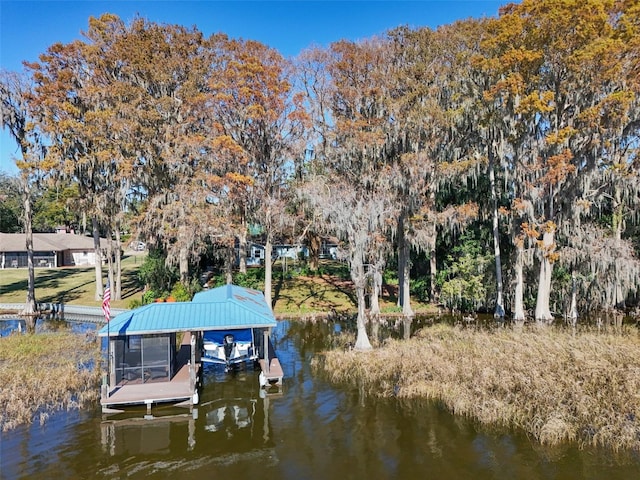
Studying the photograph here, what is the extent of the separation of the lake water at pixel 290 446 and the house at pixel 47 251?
43525mm

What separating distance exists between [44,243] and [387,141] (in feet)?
145

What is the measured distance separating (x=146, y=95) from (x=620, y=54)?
85.8 feet

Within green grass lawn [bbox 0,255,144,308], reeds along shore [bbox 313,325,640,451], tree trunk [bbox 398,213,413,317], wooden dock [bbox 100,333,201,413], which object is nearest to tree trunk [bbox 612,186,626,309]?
tree trunk [bbox 398,213,413,317]

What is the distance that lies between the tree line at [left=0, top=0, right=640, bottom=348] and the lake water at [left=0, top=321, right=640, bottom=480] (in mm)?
9243

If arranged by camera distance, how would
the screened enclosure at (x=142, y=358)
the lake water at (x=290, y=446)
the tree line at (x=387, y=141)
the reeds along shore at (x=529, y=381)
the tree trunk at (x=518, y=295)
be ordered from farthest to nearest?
the tree trunk at (x=518, y=295)
the tree line at (x=387, y=141)
the screened enclosure at (x=142, y=358)
the reeds along shore at (x=529, y=381)
the lake water at (x=290, y=446)

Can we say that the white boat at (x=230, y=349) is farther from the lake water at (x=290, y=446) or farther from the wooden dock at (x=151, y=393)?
the lake water at (x=290, y=446)

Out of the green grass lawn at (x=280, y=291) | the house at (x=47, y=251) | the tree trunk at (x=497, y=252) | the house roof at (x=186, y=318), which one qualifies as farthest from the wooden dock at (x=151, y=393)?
the house at (x=47, y=251)

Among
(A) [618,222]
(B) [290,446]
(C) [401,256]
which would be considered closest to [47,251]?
(C) [401,256]

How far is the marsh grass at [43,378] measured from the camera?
478 inches

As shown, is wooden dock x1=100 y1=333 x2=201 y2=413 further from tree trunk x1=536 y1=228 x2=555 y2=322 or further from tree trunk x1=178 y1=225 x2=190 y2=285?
tree trunk x1=536 y1=228 x2=555 y2=322

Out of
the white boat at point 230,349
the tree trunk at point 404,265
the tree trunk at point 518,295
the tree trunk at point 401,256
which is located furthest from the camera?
the tree trunk at point 401,256

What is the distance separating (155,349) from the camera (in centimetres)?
1337

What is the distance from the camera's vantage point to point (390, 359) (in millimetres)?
15797

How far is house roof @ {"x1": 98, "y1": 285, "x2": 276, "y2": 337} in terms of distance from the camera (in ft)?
42.7
